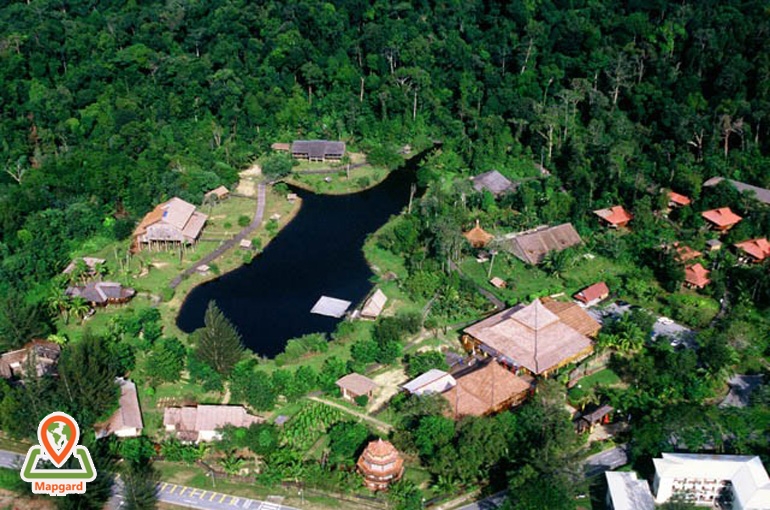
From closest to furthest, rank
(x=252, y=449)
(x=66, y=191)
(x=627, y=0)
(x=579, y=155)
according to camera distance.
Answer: (x=252, y=449) < (x=66, y=191) < (x=579, y=155) < (x=627, y=0)

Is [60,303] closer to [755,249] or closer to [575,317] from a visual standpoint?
[575,317]

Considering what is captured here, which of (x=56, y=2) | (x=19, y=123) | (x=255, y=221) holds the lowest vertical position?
(x=255, y=221)

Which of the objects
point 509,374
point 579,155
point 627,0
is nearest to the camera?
point 509,374

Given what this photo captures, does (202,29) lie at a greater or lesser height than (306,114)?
greater

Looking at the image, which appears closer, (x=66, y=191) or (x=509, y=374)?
(x=509, y=374)

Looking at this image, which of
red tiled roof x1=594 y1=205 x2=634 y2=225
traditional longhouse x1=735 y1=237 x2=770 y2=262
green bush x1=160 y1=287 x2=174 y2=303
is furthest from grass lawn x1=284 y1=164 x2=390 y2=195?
traditional longhouse x1=735 y1=237 x2=770 y2=262

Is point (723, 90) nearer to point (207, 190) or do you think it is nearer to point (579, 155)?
point (579, 155)

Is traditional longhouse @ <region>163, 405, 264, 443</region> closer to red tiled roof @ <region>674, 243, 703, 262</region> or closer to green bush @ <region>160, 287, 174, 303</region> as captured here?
green bush @ <region>160, 287, 174, 303</region>

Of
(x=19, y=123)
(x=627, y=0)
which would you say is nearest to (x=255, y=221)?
(x=19, y=123)
